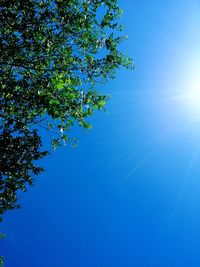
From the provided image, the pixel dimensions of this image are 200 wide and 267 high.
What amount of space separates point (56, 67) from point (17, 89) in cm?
237

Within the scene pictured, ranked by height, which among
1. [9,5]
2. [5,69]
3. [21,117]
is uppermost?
[5,69]

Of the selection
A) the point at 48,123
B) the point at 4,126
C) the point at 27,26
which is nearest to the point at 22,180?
the point at 4,126

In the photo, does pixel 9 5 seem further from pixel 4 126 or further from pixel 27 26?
pixel 4 126

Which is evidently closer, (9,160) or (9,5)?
(9,5)

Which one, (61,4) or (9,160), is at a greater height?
(61,4)

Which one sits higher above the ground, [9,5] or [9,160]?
[9,5]

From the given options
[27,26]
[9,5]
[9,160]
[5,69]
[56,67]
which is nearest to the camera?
[9,5]

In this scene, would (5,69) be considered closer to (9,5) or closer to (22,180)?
(9,5)

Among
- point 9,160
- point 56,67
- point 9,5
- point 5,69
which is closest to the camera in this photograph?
point 9,5

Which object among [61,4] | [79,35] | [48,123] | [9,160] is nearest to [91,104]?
[48,123]

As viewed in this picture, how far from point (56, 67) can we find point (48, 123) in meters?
2.92

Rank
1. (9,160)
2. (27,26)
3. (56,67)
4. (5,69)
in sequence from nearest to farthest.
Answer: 1. (27,26)
2. (56,67)
3. (5,69)
4. (9,160)

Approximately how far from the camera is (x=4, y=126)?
18641 millimetres

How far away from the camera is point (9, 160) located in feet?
64.9
